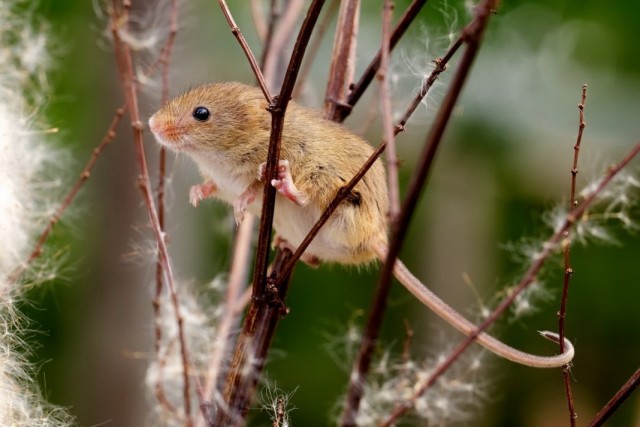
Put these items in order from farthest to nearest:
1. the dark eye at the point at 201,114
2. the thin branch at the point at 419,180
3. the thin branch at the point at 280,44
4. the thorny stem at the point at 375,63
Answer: the thin branch at the point at 280,44 → the dark eye at the point at 201,114 → the thorny stem at the point at 375,63 → the thin branch at the point at 419,180

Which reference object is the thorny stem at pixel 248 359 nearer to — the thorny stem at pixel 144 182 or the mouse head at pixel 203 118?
the thorny stem at pixel 144 182

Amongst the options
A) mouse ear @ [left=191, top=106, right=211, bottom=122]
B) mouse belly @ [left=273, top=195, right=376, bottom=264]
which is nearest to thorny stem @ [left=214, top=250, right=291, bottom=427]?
mouse belly @ [left=273, top=195, right=376, bottom=264]

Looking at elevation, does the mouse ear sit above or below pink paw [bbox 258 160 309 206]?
above

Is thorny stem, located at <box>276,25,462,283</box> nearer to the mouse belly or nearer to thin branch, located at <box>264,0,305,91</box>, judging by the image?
the mouse belly

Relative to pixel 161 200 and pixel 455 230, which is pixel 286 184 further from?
pixel 455 230

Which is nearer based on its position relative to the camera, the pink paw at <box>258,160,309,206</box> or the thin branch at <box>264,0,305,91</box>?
the pink paw at <box>258,160,309,206</box>

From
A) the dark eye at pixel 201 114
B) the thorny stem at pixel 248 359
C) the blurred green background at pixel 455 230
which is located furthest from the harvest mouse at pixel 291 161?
the blurred green background at pixel 455 230

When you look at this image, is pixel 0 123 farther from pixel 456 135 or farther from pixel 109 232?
pixel 456 135

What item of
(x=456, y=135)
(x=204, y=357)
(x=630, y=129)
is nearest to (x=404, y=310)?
(x=456, y=135)

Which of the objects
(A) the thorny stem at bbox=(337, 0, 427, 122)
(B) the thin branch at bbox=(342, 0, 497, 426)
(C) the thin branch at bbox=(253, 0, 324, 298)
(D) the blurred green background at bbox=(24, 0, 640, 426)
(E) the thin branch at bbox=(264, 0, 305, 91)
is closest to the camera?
(B) the thin branch at bbox=(342, 0, 497, 426)
